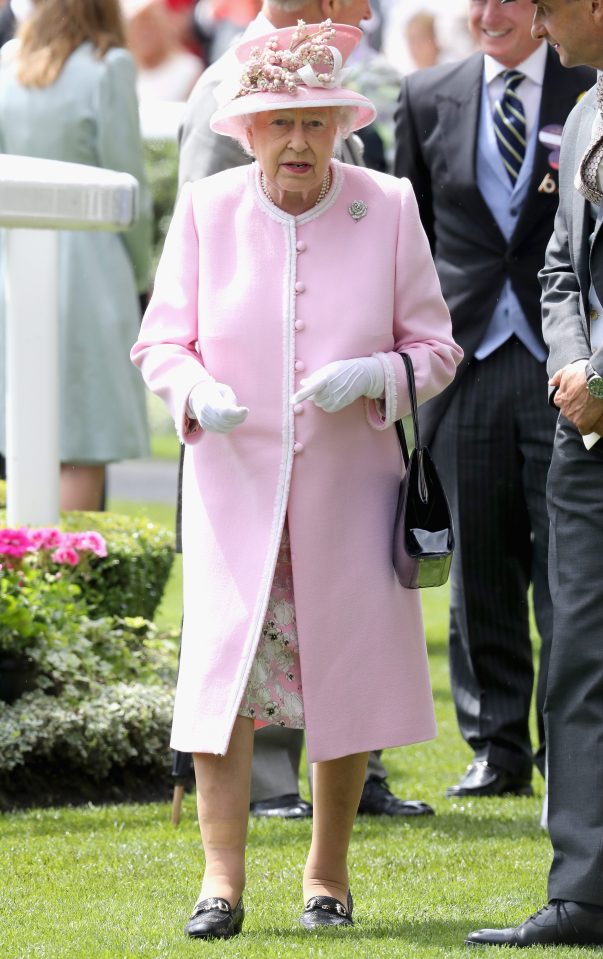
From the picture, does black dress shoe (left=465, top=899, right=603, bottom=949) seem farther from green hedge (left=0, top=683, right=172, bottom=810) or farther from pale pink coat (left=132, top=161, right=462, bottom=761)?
green hedge (left=0, top=683, right=172, bottom=810)

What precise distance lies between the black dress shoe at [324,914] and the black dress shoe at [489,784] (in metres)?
1.84

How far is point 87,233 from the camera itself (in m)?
7.84

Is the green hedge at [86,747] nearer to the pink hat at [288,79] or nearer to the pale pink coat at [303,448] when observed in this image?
the pale pink coat at [303,448]

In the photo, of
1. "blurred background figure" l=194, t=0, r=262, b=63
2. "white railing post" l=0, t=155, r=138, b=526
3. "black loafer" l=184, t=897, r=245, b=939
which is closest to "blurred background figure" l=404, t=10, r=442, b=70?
"blurred background figure" l=194, t=0, r=262, b=63

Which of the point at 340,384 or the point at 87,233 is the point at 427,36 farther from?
the point at 340,384

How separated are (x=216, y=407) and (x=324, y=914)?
1141 mm

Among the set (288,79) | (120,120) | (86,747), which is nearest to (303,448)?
(288,79)

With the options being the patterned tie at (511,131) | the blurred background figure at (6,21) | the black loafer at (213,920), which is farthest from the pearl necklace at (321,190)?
the blurred background figure at (6,21)

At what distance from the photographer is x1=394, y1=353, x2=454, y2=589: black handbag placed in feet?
13.5

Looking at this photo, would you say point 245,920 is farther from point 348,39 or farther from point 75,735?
point 348,39

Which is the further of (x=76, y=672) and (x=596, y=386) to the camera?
(x=76, y=672)

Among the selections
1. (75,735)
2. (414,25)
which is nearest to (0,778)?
(75,735)

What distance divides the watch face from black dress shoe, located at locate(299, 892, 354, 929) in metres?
1.26

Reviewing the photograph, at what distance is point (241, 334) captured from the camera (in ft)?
13.8
